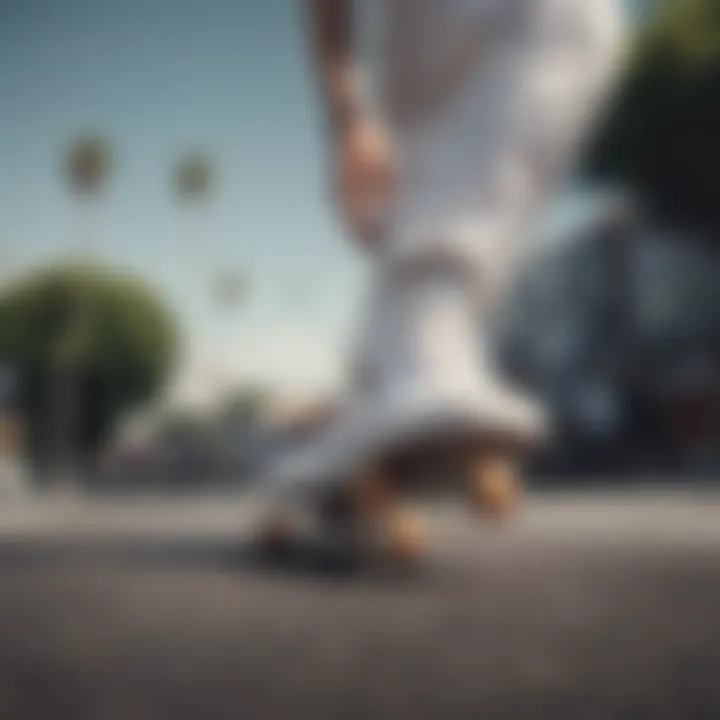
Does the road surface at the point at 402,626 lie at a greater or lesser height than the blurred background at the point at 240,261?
lesser

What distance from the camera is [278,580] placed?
0.60 m

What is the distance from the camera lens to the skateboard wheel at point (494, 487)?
566mm

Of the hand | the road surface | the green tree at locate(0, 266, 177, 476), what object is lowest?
the road surface

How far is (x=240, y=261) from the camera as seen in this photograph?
0.66 meters

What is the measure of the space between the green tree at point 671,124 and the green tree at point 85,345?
0.98 feet

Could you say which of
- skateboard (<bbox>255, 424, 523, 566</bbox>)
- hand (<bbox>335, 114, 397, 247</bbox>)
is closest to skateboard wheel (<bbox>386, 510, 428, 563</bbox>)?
skateboard (<bbox>255, 424, 523, 566</bbox>)

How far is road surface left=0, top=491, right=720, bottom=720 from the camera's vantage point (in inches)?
22.0

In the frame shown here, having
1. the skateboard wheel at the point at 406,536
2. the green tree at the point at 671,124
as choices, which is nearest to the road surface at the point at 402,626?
the skateboard wheel at the point at 406,536

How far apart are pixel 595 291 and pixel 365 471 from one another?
172 millimetres

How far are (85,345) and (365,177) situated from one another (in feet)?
0.66

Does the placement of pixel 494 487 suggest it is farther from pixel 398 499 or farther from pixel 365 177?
pixel 365 177

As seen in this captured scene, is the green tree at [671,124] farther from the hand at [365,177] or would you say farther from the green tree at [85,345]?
the green tree at [85,345]

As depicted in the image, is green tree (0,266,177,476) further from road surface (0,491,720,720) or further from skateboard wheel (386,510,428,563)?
skateboard wheel (386,510,428,563)

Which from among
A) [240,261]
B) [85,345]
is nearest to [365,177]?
[240,261]
